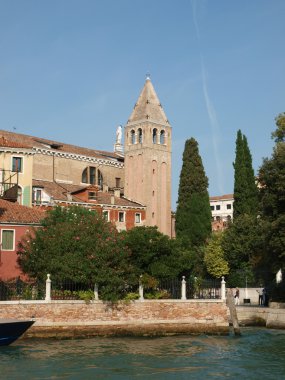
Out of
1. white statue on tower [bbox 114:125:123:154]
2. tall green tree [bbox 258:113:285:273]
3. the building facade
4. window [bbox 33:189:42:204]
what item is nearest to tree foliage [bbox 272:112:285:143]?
tall green tree [bbox 258:113:285:273]

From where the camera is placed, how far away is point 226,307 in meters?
26.7

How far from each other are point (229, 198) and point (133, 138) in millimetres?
27019

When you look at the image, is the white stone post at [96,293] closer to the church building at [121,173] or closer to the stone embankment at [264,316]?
the stone embankment at [264,316]

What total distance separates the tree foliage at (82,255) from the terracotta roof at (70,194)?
16.4 meters

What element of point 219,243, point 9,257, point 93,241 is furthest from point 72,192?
point 93,241

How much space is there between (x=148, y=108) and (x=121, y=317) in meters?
34.1

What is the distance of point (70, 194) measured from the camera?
45.7 m

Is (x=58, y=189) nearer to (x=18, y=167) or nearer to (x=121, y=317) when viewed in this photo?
(x=18, y=167)

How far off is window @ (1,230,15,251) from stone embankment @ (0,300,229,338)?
5.63m

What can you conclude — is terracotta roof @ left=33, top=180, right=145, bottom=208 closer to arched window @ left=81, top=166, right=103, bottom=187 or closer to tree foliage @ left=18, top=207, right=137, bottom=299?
arched window @ left=81, top=166, right=103, bottom=187

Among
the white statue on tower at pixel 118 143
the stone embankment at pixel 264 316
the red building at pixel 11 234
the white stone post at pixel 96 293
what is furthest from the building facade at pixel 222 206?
the white stone post at pixel 96 293

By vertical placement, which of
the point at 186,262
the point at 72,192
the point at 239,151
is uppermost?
the point at 239,151

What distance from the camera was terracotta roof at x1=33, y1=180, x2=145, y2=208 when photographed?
145ft

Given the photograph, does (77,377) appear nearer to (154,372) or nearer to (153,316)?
(154,372)
